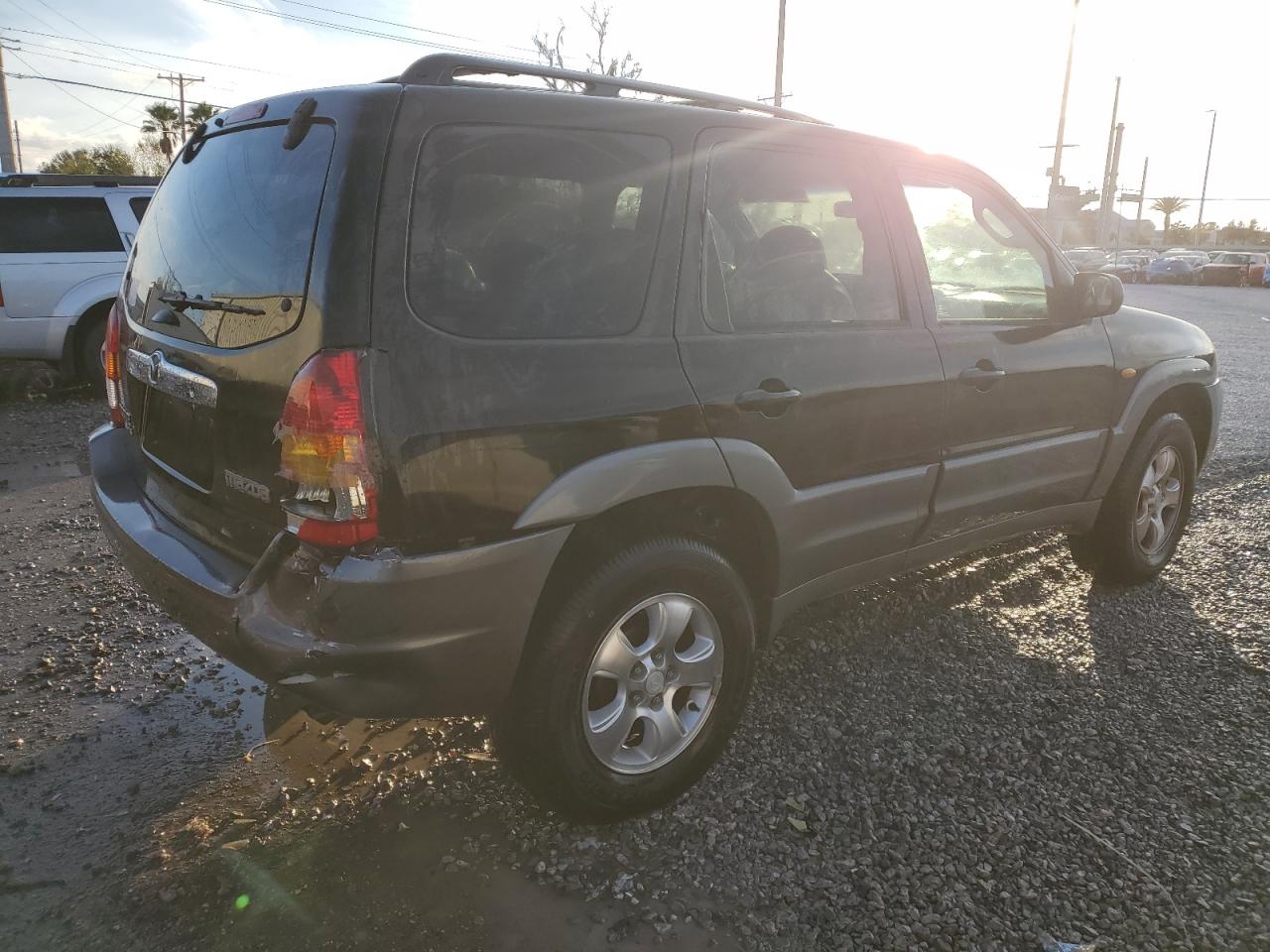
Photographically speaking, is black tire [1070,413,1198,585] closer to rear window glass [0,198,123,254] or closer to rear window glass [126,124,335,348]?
rear window glass [126,124,335,348]

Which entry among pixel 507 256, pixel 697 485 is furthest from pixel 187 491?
pixel 697 485

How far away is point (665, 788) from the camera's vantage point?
2.56 m

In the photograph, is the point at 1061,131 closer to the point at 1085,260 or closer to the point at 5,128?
the point at 1085,260

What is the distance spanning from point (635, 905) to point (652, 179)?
6.08 ft

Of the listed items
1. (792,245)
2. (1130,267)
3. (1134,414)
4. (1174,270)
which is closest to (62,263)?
(792,245)

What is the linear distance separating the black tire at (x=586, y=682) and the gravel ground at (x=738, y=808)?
0.43 feet

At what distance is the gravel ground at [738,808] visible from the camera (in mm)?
2160

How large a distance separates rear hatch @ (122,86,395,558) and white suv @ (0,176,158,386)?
659cm

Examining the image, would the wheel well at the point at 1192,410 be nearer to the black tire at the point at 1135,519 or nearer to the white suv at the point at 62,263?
the black tire at the point at 1135,519

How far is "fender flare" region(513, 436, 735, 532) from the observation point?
7.00ft

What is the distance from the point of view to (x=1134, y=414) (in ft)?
12.8

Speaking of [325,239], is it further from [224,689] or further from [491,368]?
[224,689]

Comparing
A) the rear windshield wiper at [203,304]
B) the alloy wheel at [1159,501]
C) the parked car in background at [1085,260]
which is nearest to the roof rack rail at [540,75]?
the rear windshield wiper at [203,304]

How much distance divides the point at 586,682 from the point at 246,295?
1.26m
